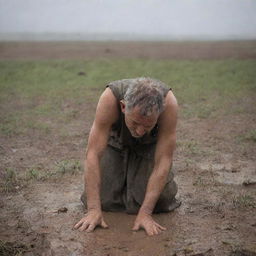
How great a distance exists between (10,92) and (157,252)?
731cm

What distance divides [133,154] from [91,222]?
659mm

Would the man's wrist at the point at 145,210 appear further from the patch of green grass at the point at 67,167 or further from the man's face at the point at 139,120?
the patch of green grass at the point at 67,167

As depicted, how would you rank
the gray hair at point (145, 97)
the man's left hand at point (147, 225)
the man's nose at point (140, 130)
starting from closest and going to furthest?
the gray hair at point (145, 97), the man's nose at point (140, 130), the man's left hand at point (147, 225)

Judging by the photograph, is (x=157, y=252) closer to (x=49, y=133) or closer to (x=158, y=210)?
(x=158, y=210)

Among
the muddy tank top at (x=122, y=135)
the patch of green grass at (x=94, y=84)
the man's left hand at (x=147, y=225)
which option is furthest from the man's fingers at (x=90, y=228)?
the patch of green grass at (x=94, y=84)

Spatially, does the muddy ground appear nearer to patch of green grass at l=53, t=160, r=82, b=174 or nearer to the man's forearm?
patch of green grass at l=53, t=160, r=82, b=174

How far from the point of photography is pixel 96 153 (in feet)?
11.2

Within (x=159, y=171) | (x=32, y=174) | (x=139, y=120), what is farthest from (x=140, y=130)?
(x=32, y=174)

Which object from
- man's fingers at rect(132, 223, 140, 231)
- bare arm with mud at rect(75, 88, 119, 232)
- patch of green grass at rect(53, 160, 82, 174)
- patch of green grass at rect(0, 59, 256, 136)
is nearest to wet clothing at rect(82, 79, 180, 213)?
bare arm with mud at rect(75, 88, 119, 232)

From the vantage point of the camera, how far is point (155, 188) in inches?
134

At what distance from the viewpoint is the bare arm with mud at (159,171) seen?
3.36 metres

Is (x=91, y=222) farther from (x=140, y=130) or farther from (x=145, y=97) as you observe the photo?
(x=145, y=97)

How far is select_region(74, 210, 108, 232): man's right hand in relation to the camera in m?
3.35

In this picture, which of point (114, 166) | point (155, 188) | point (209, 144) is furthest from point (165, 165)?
point (209, 144)
